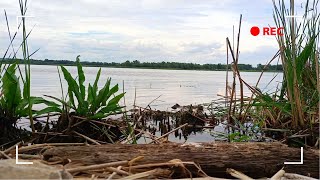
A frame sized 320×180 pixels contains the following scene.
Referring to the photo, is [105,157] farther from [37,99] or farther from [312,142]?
[312,142]

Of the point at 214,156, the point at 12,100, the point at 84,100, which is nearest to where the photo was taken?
the point at 214,156

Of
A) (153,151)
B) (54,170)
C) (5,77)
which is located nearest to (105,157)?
(153,151)

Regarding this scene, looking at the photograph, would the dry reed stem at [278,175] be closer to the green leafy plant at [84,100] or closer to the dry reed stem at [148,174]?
the dry reed stem at [148,174]

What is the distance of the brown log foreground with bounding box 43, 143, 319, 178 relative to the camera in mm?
2479

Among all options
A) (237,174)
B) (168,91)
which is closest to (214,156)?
Result: (237,174)

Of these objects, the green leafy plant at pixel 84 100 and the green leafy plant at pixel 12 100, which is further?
the green leafy plant at pixel 84 100

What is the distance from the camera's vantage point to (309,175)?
8.20ft

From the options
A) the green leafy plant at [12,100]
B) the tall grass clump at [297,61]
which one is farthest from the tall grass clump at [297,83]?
the green leafy plant at [12,100]

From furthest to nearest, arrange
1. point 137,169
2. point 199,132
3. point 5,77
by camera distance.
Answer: point 199,132 < point 5,77 < point 137,169

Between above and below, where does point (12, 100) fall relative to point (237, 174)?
above

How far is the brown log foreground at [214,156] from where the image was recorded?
2479mm

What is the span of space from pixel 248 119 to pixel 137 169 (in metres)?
3.48

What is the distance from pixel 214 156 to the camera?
2508 millimetres

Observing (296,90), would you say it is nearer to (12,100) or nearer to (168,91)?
(12,100)
